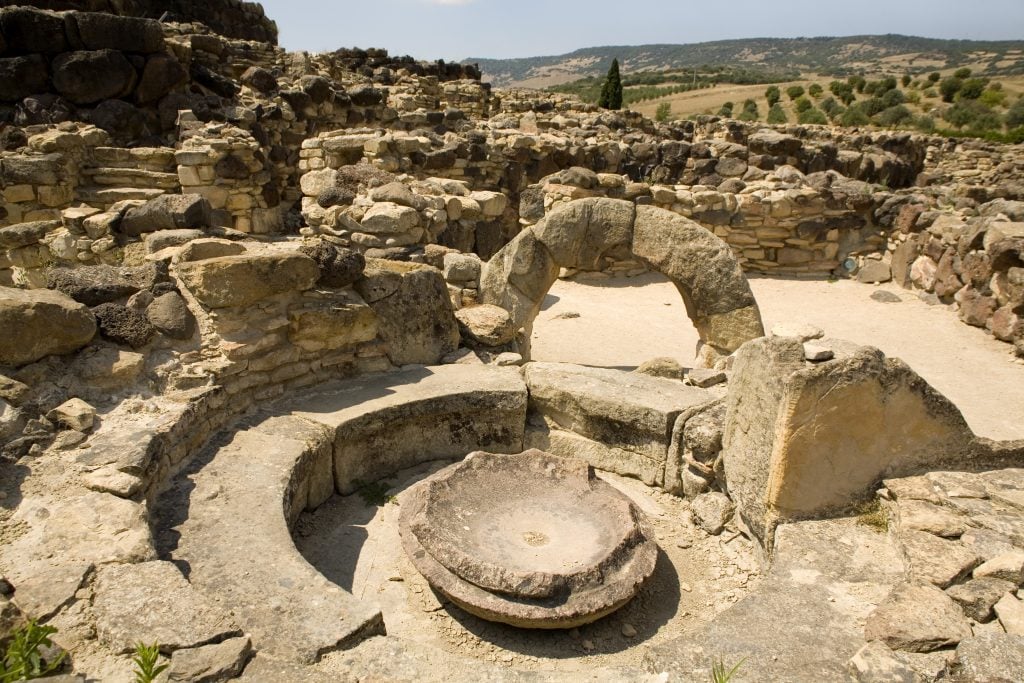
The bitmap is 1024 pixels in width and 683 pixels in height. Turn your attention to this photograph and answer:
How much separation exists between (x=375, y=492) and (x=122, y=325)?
1.75 metres

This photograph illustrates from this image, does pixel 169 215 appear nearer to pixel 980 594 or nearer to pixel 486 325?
pixel 486 325

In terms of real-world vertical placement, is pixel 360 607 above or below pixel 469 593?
above

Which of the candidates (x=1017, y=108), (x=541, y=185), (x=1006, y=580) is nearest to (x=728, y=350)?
(x=1006, y=580)

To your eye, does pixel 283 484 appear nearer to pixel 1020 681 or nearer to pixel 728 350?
pixel 1020 681

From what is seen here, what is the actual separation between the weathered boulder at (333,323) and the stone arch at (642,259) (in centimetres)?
158

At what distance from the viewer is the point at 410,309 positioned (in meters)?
4.82

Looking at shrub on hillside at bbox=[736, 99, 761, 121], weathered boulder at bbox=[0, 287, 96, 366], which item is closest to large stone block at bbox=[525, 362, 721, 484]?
weathered boulder at bbox=[0, 287, 96, 366]

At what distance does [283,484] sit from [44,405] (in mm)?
1246

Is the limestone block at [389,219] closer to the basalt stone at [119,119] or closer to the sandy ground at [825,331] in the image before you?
the sandy ground at [825,331]

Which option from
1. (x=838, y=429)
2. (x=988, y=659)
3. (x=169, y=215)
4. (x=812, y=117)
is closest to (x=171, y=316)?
(x=169, y=215)

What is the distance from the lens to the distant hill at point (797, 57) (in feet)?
240

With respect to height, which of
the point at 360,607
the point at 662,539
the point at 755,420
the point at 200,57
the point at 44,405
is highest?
the point at 200,57

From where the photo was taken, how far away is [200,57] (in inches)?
533

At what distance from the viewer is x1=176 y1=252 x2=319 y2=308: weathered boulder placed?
3.84 metres
